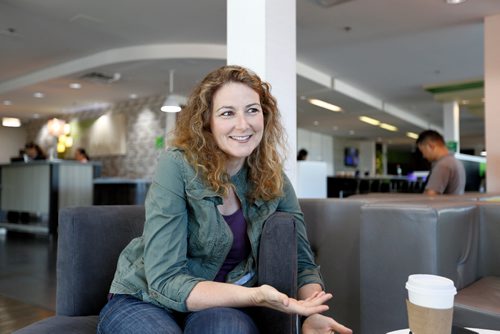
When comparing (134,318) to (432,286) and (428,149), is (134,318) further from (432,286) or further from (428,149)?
(428,149)

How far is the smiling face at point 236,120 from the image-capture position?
1.35 m

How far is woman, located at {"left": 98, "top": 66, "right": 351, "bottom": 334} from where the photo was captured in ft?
3.60

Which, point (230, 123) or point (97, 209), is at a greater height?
point (230, 123)

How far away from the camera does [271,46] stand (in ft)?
7.14

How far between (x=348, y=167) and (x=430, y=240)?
16.7 meters

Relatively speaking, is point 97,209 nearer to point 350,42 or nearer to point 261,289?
point 261,289

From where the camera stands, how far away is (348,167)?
17.9 m

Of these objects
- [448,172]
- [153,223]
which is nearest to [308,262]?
[153,223]

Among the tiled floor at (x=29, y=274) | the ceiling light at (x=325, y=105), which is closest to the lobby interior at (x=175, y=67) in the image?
the tiled floor at (x=29, y=274)

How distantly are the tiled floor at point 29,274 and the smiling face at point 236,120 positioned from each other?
2.13 meters

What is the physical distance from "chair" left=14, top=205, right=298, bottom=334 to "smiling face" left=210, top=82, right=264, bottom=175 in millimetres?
261

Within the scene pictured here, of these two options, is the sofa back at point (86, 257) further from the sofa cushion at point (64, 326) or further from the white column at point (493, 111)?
the white column at point (493, 111)

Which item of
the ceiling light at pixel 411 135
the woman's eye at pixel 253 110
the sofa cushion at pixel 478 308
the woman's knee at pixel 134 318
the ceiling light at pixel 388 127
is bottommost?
the sofa cushion at pixel 478 308

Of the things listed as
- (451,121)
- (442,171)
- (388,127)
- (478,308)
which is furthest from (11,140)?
(478,308)
